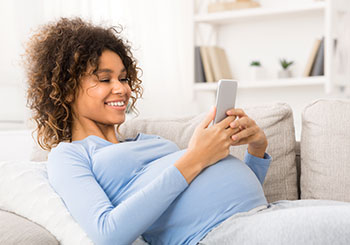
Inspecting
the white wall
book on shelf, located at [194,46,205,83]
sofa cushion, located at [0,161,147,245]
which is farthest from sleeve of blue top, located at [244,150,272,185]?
book on shelf, located at [194,46,205,83]

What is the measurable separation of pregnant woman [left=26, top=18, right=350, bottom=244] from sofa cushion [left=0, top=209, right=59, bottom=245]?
0.27 ft

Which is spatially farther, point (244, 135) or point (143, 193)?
point (244, 135)

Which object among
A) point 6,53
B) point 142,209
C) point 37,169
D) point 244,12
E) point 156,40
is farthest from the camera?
point 156,40

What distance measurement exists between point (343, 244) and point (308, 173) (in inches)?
23.0

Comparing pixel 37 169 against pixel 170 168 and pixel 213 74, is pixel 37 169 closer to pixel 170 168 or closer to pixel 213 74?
pixel 170 168

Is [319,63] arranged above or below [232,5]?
below

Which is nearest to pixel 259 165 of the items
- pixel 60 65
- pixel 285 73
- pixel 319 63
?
pixel 60 65

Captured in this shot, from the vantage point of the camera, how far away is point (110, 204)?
1.12m

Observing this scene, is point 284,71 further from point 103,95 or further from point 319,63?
point 103,95

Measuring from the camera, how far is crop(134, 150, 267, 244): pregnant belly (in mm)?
1135

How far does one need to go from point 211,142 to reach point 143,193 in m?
0.22

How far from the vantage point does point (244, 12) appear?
10.2 ft

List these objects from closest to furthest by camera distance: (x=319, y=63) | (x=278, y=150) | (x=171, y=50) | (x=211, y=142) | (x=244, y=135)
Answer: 1. (x=211, y=142)
2. (x=244, y=135)
3. (x=278, y=150)
4. (x=319, y=63)
5. (x=171, y=50)

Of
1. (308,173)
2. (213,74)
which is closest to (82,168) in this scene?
(308,173)
